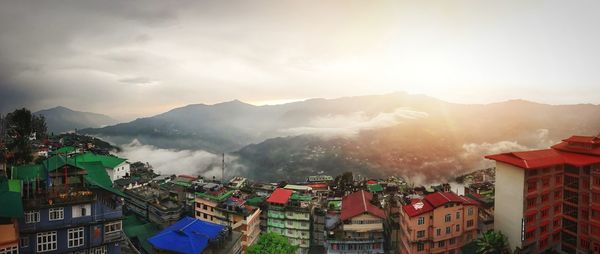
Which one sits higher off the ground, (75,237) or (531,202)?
(531,202)

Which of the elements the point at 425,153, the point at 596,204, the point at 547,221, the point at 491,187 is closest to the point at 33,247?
the point at 547,221

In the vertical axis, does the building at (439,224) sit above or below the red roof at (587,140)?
below

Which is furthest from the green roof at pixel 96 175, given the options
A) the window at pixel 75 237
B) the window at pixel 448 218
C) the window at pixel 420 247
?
the window at pixel 448 218

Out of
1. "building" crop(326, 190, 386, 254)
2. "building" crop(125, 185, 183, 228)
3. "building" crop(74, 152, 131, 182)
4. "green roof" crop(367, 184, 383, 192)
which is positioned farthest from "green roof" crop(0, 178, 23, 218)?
"green roof" crop(367, 184, 383, 192)

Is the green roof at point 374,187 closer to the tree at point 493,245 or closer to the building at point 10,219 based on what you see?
the tree at point 493,245

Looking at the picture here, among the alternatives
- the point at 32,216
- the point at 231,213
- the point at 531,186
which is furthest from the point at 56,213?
the point at 531,186

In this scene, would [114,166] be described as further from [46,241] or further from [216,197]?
[46,241]

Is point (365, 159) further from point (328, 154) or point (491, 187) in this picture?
point (491, 187)
